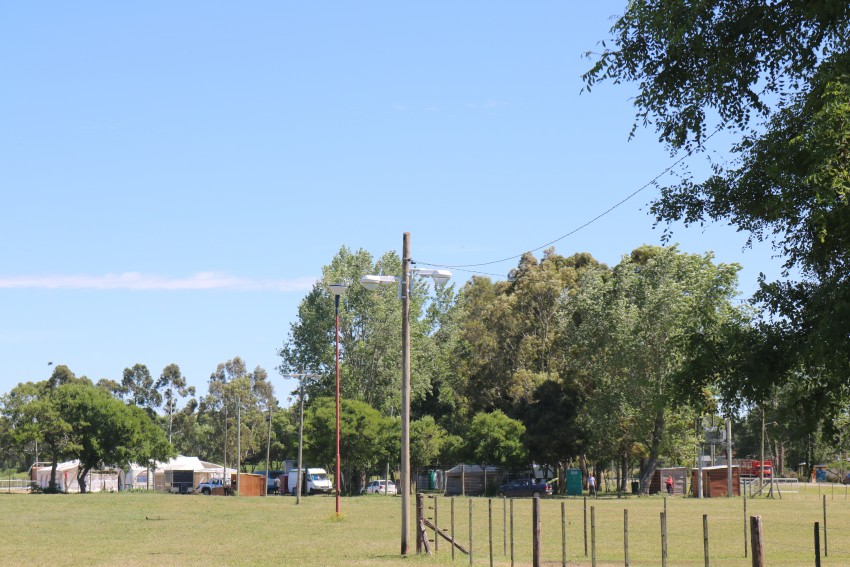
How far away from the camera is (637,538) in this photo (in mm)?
31312

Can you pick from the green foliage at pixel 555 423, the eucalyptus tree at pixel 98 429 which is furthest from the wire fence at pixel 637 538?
the eucalyptus tree at pixel 98 429

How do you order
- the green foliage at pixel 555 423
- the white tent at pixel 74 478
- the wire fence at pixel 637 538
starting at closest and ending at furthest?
the wire fence at pixel 637 538
the green foliage at pixel 555 423
the white tent at pixel 74 478

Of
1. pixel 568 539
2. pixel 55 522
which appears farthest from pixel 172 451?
pixel 568 539

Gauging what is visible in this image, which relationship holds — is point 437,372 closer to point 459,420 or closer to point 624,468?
point 459,420

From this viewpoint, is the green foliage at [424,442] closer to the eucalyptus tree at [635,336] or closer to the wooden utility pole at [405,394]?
the eucalyptus tree at [635,336]

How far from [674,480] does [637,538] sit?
51.7m

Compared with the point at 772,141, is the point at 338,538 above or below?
below

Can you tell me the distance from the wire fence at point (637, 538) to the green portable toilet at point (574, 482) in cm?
2644

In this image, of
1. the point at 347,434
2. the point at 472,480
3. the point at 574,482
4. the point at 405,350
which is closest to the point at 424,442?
the point at 472,480

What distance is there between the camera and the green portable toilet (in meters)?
74.5

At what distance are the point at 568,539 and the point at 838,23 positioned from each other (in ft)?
69.1

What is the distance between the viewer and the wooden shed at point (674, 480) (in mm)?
79438

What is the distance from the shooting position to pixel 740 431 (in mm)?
128625

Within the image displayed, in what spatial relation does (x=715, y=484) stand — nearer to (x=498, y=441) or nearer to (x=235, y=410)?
(x=498, y=441)
